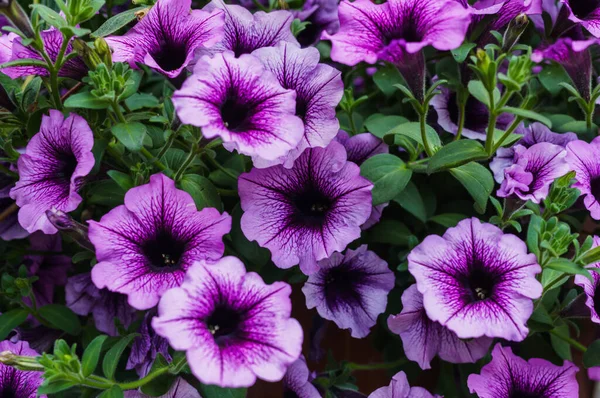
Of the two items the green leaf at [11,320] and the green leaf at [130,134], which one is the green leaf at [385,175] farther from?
the green leaf at [11,320]

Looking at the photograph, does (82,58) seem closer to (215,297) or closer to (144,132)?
(144,132)

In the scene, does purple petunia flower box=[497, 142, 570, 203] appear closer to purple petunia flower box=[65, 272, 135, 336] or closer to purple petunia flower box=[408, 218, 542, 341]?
purple petunia flower box=[408, 218, 542, 341]

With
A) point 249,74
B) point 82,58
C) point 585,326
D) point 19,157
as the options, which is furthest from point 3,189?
point 585,326

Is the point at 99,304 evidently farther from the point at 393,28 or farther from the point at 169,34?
the point at 393,28

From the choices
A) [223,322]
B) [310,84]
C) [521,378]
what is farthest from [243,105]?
[521,378]

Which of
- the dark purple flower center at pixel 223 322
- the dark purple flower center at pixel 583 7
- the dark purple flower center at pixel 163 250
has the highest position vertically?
the dark purple flower center at pixel 583 7

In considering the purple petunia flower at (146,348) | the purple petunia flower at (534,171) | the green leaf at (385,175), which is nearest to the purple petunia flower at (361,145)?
the green leaf at (385,175)
